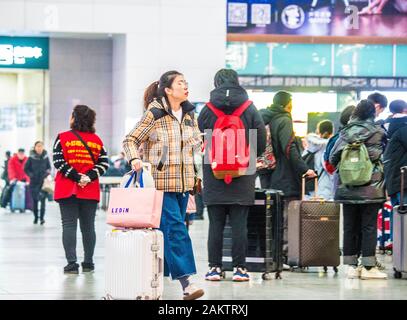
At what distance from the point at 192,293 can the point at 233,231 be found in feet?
5.69

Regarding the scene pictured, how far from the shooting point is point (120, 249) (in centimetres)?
858

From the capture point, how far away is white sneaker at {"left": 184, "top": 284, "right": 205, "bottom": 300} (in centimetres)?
895

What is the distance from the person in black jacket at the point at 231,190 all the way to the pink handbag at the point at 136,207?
194cm

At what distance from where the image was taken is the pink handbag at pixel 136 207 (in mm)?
8555

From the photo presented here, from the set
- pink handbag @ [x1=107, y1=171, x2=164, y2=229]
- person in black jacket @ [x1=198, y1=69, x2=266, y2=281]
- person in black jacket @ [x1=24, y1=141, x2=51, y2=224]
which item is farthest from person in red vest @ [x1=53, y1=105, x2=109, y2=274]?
person in black jacket @ [x1=24, y1=141, x2=51, y2=224]

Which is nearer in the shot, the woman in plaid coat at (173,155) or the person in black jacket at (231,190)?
the woman in plaid coat at (173,155)

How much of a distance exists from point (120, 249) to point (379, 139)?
397 cm

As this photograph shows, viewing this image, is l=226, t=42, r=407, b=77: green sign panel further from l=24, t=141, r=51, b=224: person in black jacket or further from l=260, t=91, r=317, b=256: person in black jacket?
l=260, t=91, r=317, b=256: person in black jacket

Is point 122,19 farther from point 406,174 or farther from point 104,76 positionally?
point 406,174

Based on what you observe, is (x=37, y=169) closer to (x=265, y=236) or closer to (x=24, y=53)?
(x=24, y=53)

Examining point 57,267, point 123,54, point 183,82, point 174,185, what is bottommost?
point 57,267

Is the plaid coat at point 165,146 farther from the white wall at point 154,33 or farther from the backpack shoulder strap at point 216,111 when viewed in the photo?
the white wall at point 154,33

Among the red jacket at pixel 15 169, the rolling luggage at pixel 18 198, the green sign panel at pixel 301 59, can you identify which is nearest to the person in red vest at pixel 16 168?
the red jacket at pixel 15 169

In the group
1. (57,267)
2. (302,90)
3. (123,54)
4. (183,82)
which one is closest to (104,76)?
(123,54)
